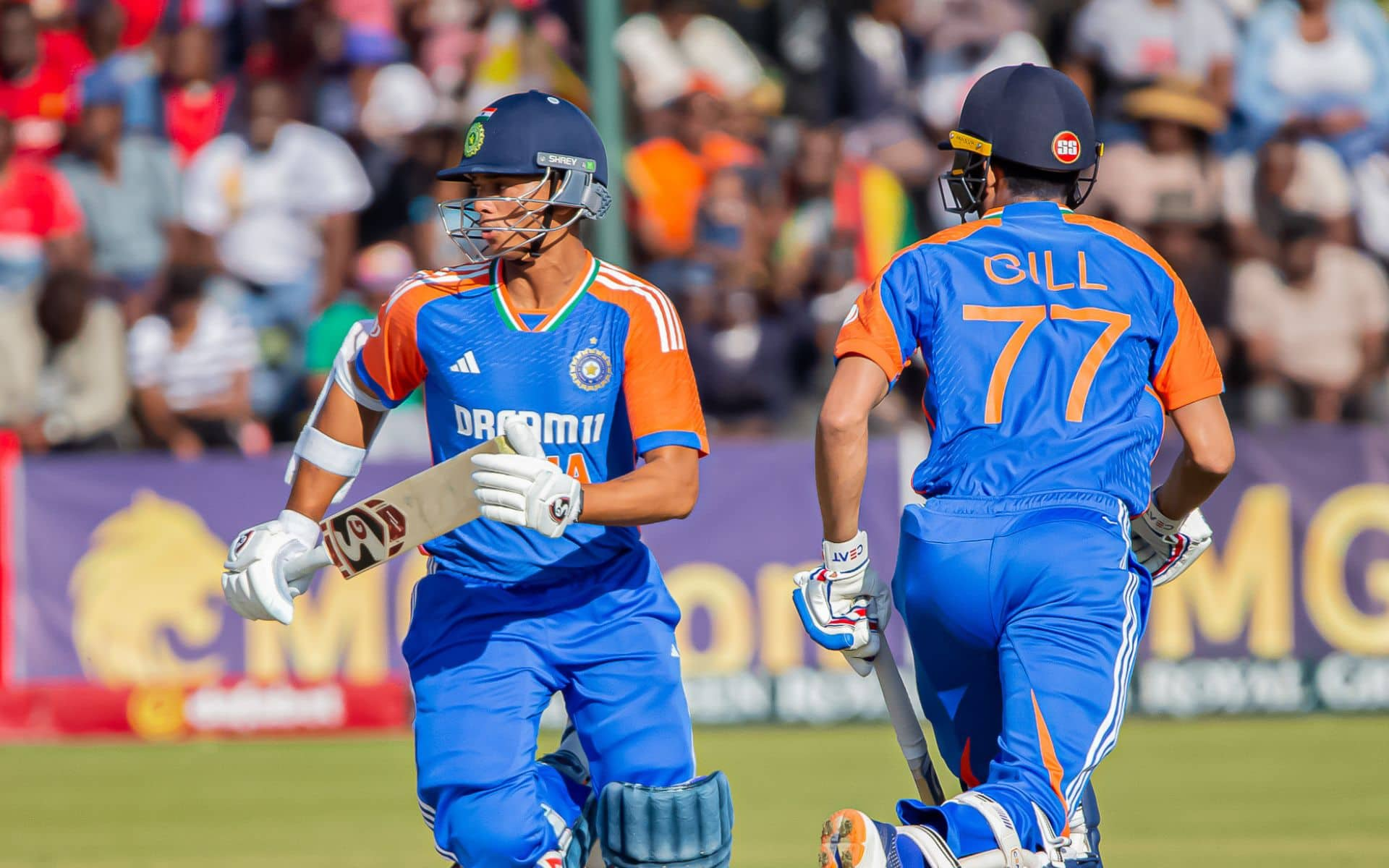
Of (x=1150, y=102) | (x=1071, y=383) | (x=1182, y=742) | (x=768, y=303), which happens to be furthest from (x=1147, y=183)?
(x=1071, y=383)

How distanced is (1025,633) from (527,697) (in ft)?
4.38

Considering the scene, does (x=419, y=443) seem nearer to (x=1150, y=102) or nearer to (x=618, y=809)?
(x=1150, y=102)

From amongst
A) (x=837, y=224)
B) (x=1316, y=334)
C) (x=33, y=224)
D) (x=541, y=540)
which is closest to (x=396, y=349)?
(x=541, y=540)

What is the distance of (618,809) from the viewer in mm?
4832

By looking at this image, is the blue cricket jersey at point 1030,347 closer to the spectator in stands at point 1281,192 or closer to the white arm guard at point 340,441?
the white arm guard at point 340,441

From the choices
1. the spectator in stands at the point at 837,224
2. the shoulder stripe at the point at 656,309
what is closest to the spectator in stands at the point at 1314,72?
the spectator in stands at the point at 837,224

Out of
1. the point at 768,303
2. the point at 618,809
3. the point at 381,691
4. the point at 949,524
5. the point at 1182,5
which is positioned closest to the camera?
the point at 949,524

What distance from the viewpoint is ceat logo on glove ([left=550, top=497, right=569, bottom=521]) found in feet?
15.0

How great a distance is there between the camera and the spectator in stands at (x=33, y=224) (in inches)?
500

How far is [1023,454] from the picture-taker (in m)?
4.44

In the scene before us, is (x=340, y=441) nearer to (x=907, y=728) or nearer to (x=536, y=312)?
(x=536, y=312)

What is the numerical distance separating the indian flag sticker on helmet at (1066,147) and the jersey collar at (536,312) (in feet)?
4.18

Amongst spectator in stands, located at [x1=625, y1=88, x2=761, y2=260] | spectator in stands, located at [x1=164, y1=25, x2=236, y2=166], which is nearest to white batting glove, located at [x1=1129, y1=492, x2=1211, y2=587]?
spectator in stands, located at [x1=625, y1=88, x2=761, y2=260]

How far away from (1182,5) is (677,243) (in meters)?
3.70
